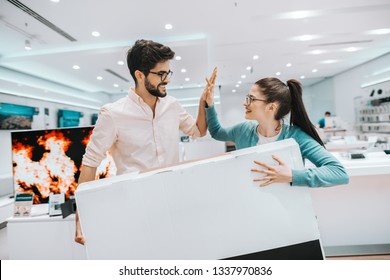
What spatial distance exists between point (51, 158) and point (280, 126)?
1.68 meters

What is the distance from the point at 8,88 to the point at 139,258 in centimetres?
673

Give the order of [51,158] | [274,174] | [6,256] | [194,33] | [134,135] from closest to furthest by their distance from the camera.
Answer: [274,174] → [134,135] → [51,158] → [6,256] → [194,33]

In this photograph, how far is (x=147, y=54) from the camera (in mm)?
1108

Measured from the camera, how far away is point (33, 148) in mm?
1843

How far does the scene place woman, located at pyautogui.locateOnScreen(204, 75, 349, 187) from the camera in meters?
0.99

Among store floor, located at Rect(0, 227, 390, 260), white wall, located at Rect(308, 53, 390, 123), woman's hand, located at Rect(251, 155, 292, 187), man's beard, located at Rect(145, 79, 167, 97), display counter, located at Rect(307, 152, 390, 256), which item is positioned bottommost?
store floor, located at Rect(0, 227, 390, 260)

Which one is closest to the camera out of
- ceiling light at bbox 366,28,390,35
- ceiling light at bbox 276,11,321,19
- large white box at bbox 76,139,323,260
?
large white box at bbox 76,139,323,260

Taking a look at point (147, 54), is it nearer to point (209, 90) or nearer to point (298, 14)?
point (209, 90)

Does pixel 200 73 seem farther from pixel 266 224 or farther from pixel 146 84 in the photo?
pixel 266 224

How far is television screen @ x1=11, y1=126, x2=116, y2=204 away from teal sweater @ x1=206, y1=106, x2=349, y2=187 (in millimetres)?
1014

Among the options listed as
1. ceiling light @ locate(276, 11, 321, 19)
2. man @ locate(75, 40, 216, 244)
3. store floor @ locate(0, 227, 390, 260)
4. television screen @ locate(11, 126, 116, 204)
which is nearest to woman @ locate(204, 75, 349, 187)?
man @ locate(75, 40, 216, 244)

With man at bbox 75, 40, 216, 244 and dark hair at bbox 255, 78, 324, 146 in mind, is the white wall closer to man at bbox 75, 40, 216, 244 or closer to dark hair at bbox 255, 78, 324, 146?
dark hair at bbox 255, 78, 324, 146

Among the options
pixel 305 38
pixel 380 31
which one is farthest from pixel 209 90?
pixel 380 31
